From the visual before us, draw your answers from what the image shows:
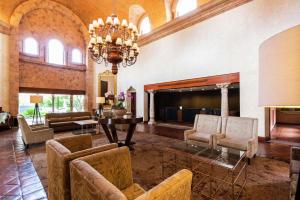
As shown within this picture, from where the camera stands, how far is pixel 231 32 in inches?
212

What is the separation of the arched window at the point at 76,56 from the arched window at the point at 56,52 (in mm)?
597

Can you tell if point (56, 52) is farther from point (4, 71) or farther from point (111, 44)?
point (111, 44)

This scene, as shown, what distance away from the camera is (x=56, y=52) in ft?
30.6

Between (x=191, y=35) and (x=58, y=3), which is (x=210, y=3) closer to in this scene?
(x=191, y=35)

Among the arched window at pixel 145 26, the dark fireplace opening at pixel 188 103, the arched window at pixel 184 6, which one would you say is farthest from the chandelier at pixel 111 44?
the dark fireplace opening at pixel 188 103

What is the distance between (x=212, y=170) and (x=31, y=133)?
4.38m

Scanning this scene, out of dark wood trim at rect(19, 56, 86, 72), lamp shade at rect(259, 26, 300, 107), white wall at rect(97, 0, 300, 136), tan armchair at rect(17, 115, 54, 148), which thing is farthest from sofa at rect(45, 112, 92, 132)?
lamp shade at rect(259, 26, 300, 107)

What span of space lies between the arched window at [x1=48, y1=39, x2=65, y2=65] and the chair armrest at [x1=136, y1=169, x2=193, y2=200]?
10.3 meters

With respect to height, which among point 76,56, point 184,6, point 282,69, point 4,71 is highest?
point 184,6

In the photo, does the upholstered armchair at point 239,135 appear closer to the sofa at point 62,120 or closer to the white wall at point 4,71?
the sofa at point 62,120

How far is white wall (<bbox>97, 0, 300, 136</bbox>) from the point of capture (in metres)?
4.59

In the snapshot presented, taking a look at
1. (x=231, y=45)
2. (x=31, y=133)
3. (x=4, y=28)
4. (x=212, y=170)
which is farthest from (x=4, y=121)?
(x=231, y=45)

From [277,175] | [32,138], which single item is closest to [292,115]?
[277,175]

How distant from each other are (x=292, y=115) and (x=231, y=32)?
584 centimetres
